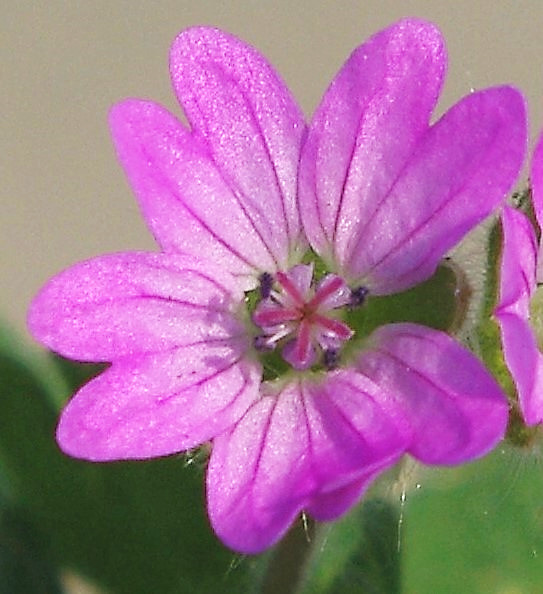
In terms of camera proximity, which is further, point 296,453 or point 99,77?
point 99,77

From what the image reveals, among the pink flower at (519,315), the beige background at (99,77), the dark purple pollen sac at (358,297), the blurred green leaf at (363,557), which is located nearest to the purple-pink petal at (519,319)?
the pink flower at (519,315)

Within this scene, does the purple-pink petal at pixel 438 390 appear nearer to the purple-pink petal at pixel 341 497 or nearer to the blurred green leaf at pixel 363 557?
the purple-pink petal at pixel 341 497

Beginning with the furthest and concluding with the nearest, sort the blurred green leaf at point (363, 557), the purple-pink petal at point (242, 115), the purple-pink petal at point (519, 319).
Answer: the blurred green leaf at point (363, 557) → the purple-pink petal at point (242, 115) → the purple-pink petal at point (519, 319)

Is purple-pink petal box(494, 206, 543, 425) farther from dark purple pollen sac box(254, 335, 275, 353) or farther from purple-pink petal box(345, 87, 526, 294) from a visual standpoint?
dark purple pollen sac box(254, 335, 275, 353)

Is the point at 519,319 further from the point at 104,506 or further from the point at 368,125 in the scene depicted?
the point at 104,506

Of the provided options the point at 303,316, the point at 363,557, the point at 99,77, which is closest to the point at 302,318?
the point at 303,316

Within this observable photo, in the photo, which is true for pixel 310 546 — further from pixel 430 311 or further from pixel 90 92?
pixel 90 92
